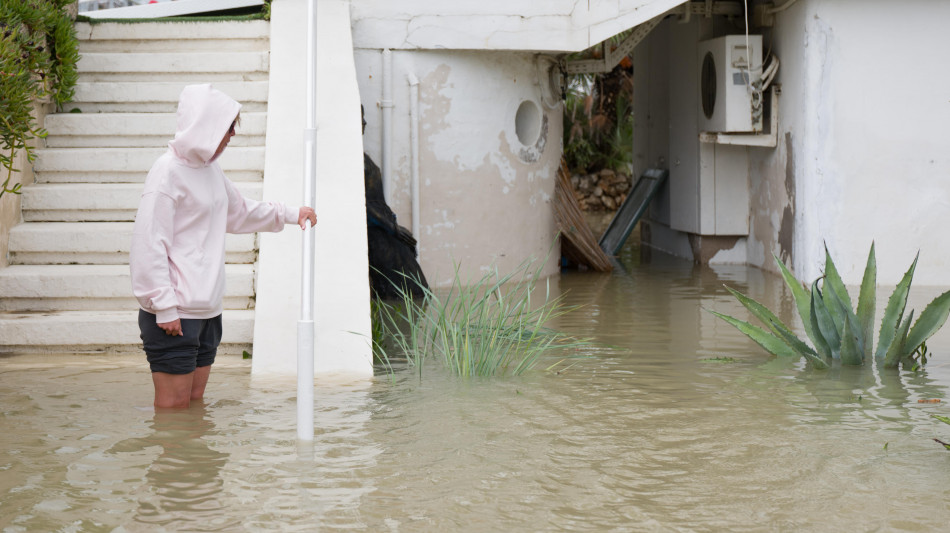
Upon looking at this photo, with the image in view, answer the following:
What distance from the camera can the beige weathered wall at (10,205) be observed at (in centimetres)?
699

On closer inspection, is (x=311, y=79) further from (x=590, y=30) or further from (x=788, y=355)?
(x=590, y=30)

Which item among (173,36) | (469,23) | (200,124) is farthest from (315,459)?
(469,23)

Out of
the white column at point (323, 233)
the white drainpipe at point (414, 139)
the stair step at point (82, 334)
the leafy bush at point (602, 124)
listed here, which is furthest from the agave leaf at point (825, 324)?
the leafy bush at point (602, 124)

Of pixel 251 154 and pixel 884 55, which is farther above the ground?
pixel 884 55

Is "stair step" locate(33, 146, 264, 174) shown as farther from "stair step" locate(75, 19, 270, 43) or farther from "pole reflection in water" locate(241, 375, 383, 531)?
"pole reflection in water" locate(241, 375, 383, 531)

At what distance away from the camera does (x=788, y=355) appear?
6.80m

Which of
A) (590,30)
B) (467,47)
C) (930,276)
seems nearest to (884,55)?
→ (930,276)

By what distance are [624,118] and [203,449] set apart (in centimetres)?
1875

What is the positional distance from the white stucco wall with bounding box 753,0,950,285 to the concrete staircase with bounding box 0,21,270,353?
5.29 metres

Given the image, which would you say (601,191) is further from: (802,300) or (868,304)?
(868,304)

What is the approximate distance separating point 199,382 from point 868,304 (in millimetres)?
4036

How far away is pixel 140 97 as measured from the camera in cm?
839

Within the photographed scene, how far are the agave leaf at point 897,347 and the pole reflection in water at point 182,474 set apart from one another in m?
3.99

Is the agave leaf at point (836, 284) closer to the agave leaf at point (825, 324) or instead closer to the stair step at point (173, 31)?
the agave leaf at point (825, 324)
